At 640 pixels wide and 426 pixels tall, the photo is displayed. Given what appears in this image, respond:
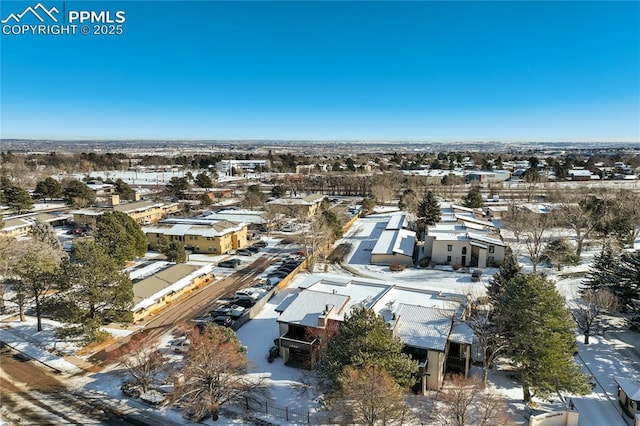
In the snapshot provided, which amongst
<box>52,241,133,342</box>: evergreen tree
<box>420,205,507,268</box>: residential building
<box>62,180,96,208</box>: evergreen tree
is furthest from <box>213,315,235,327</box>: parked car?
<box>62,180,96,208</box>: evergreen tree

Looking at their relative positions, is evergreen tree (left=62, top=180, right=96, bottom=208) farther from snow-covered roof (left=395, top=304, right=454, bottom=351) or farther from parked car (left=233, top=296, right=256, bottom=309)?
snow-covered roof (left=395, top=304, right=454, bottom=351)

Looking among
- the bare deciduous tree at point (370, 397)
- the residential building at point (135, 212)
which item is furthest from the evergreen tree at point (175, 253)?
the bare deciduous tree at point (370, 397)

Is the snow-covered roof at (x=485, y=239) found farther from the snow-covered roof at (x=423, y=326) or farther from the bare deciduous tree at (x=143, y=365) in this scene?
the bare deciduous tree at (x=143, y=365)

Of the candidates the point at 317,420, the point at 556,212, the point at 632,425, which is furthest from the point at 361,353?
the point at 556,212

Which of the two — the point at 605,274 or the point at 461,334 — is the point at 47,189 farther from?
the point at 605,274

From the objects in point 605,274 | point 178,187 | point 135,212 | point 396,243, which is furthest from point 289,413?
point 178,187

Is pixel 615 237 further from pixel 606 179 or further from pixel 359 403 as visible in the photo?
pixel 606 179
